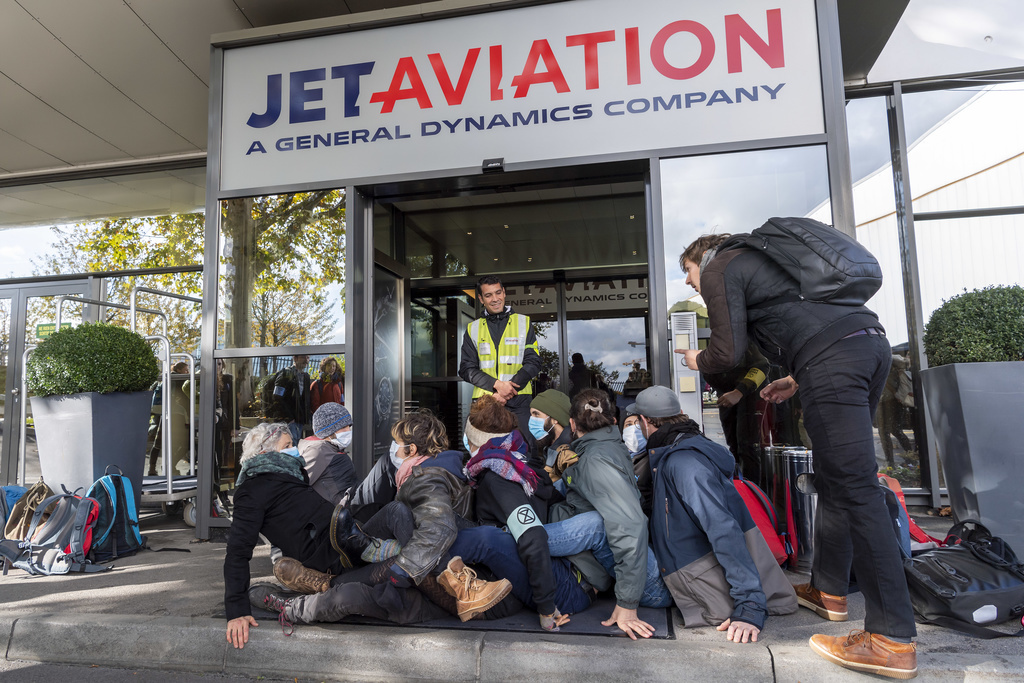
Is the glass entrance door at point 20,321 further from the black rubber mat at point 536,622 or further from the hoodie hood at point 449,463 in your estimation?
the hoodie hood at point 449,463

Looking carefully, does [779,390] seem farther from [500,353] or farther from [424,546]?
[500,353]

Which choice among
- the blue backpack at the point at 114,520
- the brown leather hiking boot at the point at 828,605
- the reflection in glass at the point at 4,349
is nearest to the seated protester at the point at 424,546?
the brown leather hiking boot at the point at 828,605

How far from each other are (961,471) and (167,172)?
9.10 meters

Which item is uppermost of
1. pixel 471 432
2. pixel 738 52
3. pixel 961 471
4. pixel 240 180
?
pixel 738 52

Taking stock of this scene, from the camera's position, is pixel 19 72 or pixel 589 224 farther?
pixel 589 224

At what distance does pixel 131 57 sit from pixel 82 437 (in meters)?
3.69

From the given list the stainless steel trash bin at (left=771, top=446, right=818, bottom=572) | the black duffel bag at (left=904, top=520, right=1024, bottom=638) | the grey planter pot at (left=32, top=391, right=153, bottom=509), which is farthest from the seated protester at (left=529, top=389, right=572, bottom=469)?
Result: the grey planter pot at (left=32, top=391, right=153, bottom=509)

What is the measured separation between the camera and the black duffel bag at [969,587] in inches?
114

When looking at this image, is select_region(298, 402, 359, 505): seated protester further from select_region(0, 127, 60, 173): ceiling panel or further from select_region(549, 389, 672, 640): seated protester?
select_region(0, 127, 60, 173): ceiling panel

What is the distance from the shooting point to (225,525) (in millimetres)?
5199

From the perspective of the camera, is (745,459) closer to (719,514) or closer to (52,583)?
(719,514)

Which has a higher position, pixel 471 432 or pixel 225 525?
pixel 471 432

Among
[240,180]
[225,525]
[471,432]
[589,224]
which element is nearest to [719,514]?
[471,432]

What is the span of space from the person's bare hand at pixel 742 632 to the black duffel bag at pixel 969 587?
0.86 metres
